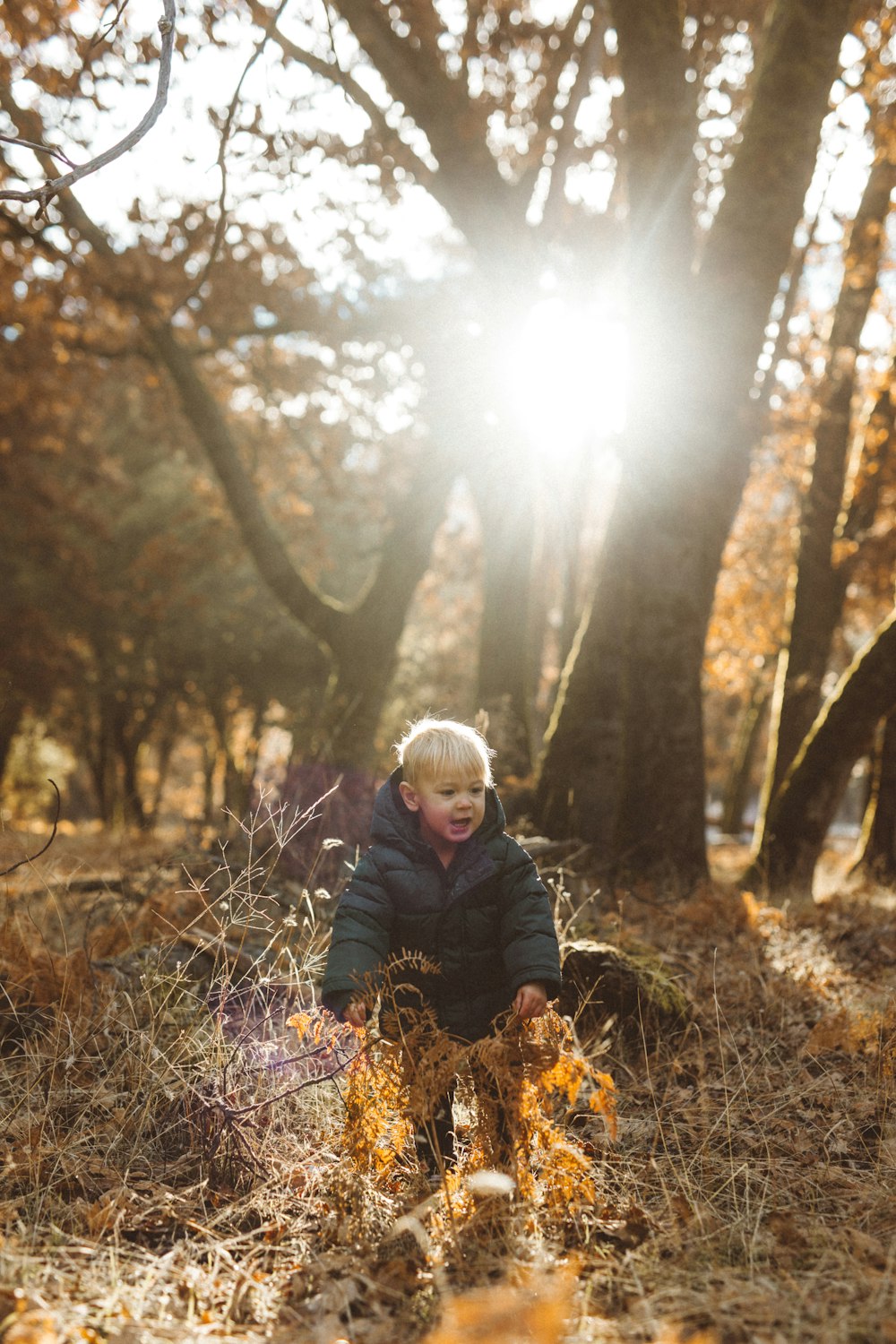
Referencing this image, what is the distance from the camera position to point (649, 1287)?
2281 millimetres

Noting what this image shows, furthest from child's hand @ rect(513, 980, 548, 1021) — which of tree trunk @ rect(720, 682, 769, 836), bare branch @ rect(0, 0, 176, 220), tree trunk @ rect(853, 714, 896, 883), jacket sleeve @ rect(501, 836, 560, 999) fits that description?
tree trunk @ rect(720, 682, 769, 836)

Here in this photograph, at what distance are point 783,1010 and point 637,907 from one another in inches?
67.7

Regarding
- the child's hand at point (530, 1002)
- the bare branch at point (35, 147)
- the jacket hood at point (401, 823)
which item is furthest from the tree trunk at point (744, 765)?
the bare branch at point (35, 147)

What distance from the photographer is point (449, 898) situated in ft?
9.64

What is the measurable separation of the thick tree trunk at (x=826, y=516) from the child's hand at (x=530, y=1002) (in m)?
8.01

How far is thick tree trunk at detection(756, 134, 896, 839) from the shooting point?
33.5ft

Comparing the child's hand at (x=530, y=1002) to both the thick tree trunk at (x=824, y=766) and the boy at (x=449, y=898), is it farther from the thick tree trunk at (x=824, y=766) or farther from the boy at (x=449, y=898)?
the thick tree trunk at (x=824, y=766)

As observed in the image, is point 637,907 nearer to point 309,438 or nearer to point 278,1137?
point 278,1137

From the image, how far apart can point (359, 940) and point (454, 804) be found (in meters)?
0.49

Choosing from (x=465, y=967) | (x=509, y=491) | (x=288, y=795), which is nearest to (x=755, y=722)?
(x=509, y=491)

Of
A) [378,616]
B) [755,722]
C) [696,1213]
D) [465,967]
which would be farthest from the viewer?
[755,722]

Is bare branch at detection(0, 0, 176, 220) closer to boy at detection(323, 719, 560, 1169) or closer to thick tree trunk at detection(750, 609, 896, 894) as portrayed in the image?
boy at detection(323, 719, 560, 1169)

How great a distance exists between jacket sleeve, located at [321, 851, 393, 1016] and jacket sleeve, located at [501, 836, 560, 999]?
1.22 ft

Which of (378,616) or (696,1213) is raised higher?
(378,616)
